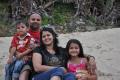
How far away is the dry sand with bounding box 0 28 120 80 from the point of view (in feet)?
23.4

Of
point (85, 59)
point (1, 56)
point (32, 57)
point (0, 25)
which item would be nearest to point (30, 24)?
point (32, 57)

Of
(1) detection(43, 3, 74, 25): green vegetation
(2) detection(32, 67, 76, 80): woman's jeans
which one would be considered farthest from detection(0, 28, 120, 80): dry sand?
(2) detection(32, 67, 76, 80): woman's jeans

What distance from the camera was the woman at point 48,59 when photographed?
4434 mm

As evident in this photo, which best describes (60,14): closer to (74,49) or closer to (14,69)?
(14,69)

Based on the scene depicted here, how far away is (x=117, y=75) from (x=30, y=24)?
2.39 m

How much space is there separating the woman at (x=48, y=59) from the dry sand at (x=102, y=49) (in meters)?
2.11

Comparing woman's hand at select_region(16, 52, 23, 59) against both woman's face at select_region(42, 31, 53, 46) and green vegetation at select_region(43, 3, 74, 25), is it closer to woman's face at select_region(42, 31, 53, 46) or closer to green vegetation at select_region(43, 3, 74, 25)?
woman's face at select_region(42, 31, 53, 46)

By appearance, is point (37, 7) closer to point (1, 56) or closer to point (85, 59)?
point (1, 56)

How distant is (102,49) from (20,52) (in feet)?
11.8

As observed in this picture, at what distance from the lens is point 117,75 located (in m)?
6.88

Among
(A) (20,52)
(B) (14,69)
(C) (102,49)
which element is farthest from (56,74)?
(C) (102,49)

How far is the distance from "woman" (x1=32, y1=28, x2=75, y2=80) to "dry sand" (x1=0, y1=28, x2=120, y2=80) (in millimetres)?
2105

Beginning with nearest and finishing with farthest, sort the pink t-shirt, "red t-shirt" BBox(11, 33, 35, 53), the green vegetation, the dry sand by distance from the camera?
the pink t-shirt
"red t-shirt" BBox(11, 33, 35, 53)
the dry sand
the green vegetation

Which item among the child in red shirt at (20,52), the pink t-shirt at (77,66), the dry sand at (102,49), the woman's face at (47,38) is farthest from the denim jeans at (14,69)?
the dry sand at (102,49)
